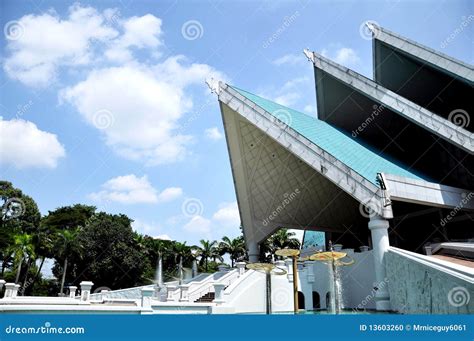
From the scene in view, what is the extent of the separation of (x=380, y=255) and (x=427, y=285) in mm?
6734

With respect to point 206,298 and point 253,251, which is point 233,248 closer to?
point 253,251

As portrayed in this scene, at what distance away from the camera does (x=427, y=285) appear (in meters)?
11.2

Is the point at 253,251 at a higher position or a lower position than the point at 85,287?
higher

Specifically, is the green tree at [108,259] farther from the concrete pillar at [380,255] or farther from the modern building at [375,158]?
the concrete pillar at [380,255]

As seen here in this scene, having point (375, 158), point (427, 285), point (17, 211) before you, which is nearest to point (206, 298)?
point (427, 285)

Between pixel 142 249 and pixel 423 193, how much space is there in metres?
34.3

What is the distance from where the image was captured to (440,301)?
32.1 feet

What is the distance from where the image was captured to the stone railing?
8.16 meters

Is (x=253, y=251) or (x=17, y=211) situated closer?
(x=253, y=251)

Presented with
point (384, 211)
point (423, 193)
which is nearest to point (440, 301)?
point (384, 211)

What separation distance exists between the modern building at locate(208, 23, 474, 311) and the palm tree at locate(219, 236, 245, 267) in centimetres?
1511

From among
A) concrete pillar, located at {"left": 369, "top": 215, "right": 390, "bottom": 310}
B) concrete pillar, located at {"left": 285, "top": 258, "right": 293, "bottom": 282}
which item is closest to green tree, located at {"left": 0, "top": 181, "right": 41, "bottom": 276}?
concrete pillar, located at {"left": 285, "top": 258, "right": 293, "bottom": 282}

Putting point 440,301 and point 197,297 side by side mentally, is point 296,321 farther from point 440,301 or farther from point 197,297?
point 197,297

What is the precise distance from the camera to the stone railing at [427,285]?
8164 mm
